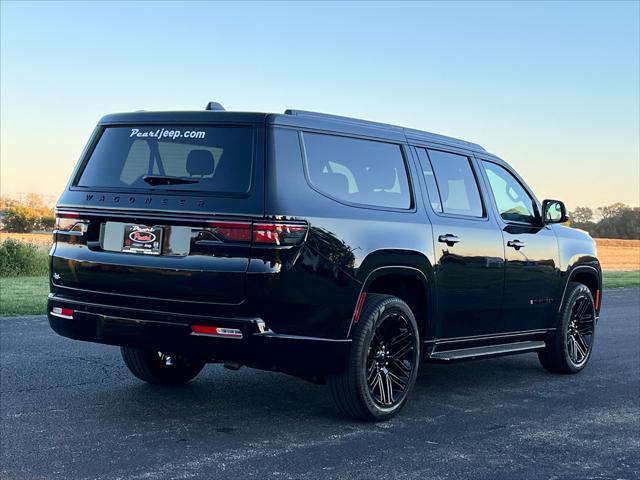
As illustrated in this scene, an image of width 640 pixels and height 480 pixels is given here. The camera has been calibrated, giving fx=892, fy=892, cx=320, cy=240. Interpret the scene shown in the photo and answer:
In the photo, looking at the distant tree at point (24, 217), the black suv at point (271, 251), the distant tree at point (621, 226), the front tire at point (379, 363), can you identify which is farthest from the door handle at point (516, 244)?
the distant tree at point (621, 226)

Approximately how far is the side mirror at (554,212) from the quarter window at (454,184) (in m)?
0.95

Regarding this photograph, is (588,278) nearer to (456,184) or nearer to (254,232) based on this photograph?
(456,184)

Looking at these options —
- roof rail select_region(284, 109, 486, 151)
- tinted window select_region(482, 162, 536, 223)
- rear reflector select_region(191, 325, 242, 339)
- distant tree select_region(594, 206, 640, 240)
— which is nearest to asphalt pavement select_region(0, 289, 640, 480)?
rear reflector select_region(191, 325, 242, 339)

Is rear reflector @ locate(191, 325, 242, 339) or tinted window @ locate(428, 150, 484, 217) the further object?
tinted window @ locate(428, 150, 484, 217)

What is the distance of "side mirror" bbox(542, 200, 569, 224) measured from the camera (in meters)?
8.14

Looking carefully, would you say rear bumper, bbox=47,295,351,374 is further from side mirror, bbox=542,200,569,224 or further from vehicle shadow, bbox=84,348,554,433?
side mirror, bbox=542,200,569,224

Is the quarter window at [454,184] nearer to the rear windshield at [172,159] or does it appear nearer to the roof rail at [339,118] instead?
the roof rail at [339,118]

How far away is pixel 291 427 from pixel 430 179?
226 centimetres

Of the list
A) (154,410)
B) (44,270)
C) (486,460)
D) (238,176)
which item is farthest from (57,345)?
(44,270)

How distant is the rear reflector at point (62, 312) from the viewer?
19.6ft

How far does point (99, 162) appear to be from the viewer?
20.1 feet

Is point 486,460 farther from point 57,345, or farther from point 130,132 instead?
point 57,345

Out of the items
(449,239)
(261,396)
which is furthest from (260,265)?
(449,239)

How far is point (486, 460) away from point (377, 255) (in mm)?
1546
